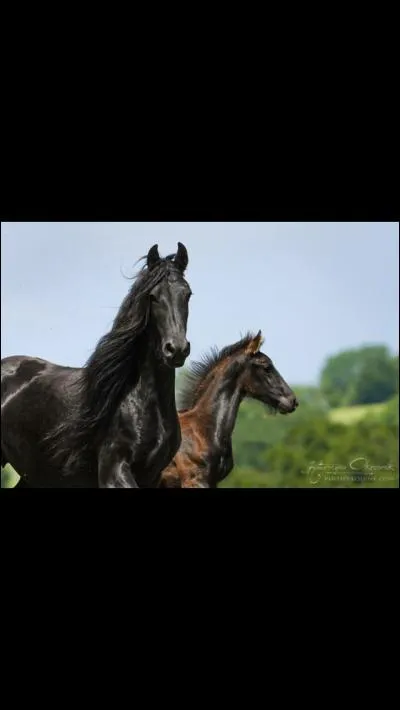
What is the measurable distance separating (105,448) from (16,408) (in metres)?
0.75

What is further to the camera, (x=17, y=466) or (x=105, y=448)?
(x=17, y=466)

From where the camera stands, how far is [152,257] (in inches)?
191

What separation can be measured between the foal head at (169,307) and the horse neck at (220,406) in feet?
5.37

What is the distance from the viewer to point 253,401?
6652 mm

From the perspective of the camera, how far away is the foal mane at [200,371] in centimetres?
653

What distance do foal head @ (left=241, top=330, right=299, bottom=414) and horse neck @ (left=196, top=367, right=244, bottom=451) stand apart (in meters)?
0.07

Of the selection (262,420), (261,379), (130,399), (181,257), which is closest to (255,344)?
(261,379)

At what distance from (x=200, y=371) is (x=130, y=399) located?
1.82 m

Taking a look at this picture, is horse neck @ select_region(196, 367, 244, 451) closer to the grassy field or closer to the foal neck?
the foal neck

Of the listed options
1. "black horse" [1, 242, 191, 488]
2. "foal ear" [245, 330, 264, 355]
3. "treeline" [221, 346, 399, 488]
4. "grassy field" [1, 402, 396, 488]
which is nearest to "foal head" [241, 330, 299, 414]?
"foal ear" [245, 330, 264, 355]

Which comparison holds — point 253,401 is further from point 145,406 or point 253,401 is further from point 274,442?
point 274,442

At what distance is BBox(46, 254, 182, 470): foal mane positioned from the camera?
479 centimetres
